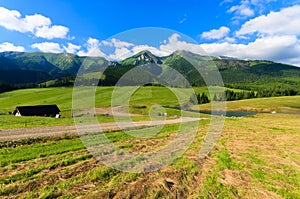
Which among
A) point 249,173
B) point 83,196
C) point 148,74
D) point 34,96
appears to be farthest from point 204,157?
point 34,96

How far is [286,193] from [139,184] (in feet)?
20.7

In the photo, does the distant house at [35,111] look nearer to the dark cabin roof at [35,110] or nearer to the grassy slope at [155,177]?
the dark cabin roof at [35,110]

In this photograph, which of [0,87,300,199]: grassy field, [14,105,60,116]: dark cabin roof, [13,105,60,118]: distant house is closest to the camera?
[0,87,300,199]: grassy field

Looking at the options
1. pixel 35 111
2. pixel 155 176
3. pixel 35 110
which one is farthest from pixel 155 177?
pixel 35 110

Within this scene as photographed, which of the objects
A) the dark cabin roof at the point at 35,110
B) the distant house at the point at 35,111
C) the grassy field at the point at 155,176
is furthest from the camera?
the dark cabin roof at the point at 35,110

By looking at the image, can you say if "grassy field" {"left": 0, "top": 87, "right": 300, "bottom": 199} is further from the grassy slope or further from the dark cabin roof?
the dark cabin roof

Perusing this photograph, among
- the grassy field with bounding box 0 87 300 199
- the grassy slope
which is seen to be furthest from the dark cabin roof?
the grassy slope

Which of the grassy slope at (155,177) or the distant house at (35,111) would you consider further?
the distant house at (35,111)

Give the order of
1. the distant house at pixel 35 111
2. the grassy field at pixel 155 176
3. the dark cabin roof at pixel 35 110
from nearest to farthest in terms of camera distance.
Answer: the grassy field at pixel 155 176
the distant house at pixel 35 111
the dark cabin roof at pixel 35 110

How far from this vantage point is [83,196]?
26.1 ft

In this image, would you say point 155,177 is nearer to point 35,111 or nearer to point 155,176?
point 155,176

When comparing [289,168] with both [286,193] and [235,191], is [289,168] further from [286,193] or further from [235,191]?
[235,191]

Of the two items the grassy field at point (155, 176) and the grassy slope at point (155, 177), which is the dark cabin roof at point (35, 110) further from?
A: the grassy slope at point (155, 177)

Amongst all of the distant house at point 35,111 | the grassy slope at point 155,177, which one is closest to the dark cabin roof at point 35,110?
the distant house at point 35,111
